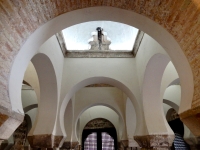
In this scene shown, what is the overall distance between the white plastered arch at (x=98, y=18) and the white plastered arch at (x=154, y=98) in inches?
57.0

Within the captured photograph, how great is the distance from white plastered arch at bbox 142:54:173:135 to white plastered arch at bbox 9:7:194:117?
4.75 feet

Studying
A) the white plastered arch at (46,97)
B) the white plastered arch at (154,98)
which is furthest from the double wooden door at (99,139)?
the white plastered arch at (154,98)

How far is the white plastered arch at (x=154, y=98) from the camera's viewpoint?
375 centimetres

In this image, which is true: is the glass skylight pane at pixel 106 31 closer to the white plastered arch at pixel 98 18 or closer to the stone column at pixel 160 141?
the white plastered arch at pixel 98 18

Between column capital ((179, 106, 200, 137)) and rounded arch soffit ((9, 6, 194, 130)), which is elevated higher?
rounded arch soffit ((9, 6, 194, 130))

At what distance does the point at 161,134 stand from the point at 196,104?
2307 millimetres

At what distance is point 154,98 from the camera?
4.08 m

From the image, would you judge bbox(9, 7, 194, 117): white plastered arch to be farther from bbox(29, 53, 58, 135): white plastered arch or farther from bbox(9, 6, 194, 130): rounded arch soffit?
bbox(29, 53, 58, 135): white plastered arch

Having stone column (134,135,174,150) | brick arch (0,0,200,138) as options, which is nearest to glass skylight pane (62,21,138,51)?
brick arch (0,0,200,138)

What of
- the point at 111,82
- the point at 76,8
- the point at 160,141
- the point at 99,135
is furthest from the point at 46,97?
the point at 99,135

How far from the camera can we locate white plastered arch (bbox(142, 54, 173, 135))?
3.75m

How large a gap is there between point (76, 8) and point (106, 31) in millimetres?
2970

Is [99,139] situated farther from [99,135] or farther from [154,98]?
[154,98]

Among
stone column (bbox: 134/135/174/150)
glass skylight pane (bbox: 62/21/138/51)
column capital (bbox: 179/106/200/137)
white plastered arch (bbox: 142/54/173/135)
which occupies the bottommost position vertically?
stone column (bbox: 134/135/174/150)
